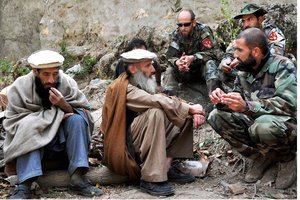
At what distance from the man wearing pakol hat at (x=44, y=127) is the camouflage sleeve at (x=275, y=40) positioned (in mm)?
2470

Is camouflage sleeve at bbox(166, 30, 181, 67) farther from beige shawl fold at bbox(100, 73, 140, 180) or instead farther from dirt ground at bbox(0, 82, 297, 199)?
beige shawl fold at bbox(100, 73, 140, 180)

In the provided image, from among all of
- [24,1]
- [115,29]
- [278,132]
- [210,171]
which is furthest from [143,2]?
[278,132]

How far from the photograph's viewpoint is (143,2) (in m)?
9.95

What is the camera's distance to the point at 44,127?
4766 millimetres

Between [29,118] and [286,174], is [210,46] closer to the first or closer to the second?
[286,174]

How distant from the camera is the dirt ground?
→ 4648 mm

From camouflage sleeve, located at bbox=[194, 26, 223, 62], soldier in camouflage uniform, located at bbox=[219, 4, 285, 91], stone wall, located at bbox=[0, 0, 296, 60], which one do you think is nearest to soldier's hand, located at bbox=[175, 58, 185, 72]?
camouflage sleeve, located at bbox=[194, 26, 223, 62]

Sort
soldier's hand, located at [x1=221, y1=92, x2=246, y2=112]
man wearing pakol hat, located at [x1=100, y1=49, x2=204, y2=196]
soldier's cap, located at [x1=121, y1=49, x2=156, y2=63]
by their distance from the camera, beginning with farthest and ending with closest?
soldier's cap, located at [x1=121, y1=49, x2=156, y2=63] → man wearing pakol hat, located at [x1=100, y1=49, x2=204, y2=196] → soldier's hand, located at [x1=221, y1=92, x2=246, y2=112]

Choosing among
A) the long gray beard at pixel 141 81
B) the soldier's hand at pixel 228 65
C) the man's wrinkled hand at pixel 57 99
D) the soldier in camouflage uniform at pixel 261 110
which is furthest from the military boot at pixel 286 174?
the man's wrinkled hand at pixel 57 99

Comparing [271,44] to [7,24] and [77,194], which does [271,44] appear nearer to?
[77,194]

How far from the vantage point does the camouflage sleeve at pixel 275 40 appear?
19.6ft

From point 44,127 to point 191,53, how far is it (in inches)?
108

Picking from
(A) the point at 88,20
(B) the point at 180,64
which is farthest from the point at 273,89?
(A) the point at 88,20

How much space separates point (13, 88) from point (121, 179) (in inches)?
56.4
